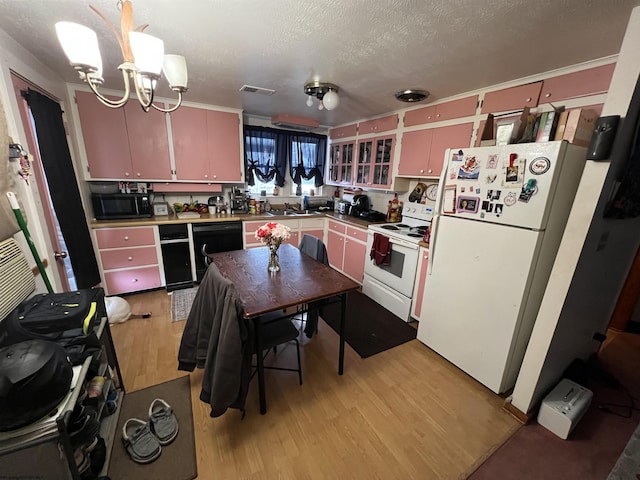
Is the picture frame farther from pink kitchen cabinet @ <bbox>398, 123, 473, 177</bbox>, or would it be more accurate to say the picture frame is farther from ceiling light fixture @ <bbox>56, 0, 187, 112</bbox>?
ceiling light fixture @ <bbox>56, 0, 187, 112</bbox>

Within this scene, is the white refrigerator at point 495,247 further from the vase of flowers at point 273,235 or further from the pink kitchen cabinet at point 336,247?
the pink kitchen cabinet at point 336,247

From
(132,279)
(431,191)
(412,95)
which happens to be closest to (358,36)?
(412,95)

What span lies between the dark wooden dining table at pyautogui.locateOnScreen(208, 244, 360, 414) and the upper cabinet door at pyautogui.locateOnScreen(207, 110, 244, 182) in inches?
67.4

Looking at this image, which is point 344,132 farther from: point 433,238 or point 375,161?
point 433,238

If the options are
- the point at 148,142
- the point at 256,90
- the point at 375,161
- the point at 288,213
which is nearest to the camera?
the point at 256,90

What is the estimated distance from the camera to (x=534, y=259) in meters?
1.57

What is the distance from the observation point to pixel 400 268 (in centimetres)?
275

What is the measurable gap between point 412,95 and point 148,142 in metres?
3.04

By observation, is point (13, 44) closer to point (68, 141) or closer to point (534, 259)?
point (68, 141)

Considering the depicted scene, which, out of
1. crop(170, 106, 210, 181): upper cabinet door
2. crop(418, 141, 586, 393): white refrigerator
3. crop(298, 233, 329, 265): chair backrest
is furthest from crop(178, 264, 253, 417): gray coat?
crop(170, 106, 210, 181): upper cabinet door

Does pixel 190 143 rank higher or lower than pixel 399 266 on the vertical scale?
higher

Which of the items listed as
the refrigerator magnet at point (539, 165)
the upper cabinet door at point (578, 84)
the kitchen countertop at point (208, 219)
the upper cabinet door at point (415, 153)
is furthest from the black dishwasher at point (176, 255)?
the upper cabinet door at point (578, 84)

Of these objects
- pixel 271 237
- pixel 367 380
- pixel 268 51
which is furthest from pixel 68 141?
pixel 367 380

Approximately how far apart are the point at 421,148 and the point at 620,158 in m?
1.70
